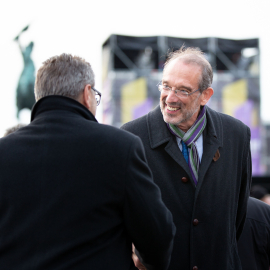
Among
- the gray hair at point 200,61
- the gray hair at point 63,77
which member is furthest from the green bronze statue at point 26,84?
the gray hair at point 63,77

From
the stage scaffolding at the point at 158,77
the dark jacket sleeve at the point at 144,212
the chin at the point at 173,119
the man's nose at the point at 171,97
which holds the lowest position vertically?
the stage scaffolding at the point at 158,77

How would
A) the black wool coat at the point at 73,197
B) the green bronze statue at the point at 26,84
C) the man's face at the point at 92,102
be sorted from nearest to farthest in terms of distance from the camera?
the black wool coat at the point at 73,197 < the man's face at the point at 92,102 < the green bronze statue at the point at 26,84

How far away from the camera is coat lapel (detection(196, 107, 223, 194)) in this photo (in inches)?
90.0

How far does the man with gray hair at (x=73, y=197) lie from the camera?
151 cm

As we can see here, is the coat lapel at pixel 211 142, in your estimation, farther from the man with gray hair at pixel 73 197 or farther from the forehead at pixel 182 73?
the man with gray hair at pixel 73 197

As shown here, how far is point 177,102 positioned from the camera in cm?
239

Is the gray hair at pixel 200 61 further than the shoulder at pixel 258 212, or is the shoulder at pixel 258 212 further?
the shoulder at pixel 258 212

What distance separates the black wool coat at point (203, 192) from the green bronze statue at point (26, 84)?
29.2 ft

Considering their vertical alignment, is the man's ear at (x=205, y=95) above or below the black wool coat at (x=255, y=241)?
above

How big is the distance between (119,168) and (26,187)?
354 mm

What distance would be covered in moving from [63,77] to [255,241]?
1.70 metres

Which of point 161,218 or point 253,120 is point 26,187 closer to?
point 161,218

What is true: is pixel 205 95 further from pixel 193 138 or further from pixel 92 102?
pixel 92 102

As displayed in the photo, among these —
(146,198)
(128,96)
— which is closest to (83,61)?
(146,198)
